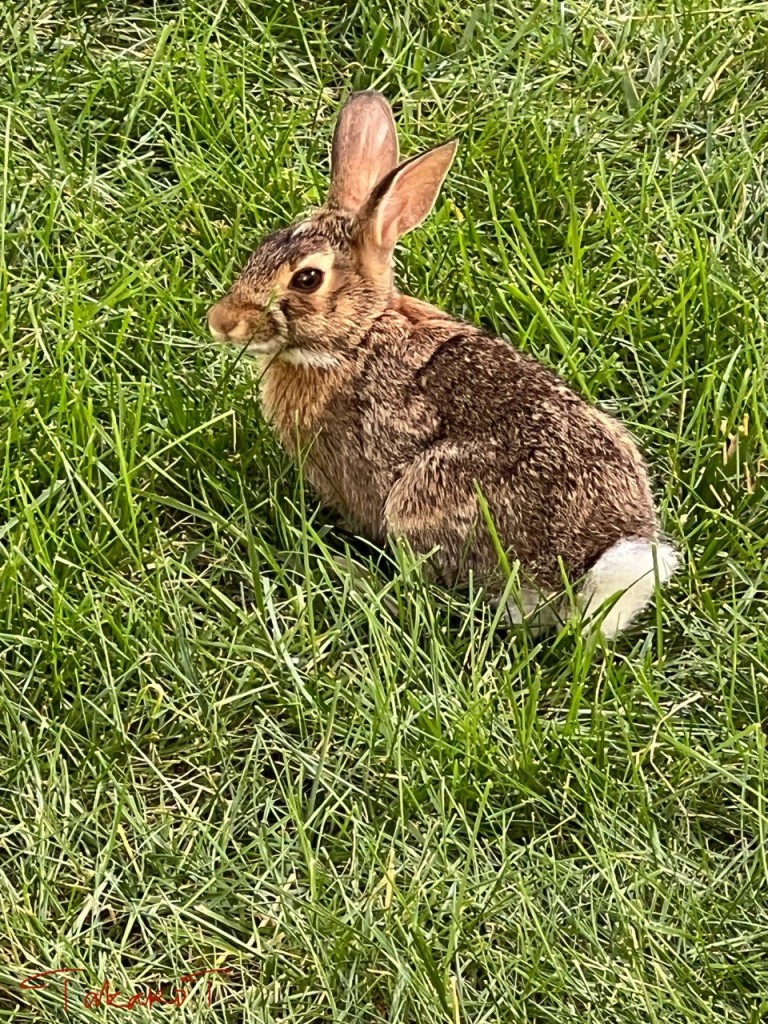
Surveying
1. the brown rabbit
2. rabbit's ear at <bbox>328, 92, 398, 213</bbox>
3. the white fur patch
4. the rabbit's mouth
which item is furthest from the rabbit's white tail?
rabbit's ear at <bbox>328, 92, 398, 213</bbox>

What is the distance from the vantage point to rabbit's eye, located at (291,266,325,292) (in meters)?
4.29

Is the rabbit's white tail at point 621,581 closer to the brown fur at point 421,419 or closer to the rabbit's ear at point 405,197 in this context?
the brown fur at point 421,419

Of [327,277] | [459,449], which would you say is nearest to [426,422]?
[459,449]

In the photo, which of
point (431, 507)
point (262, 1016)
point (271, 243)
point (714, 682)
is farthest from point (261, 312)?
point (262, 1016)

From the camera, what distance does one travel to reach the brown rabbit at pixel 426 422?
410 cm

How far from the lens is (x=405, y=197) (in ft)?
14.3

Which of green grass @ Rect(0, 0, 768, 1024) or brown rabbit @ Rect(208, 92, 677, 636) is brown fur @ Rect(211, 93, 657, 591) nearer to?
brown rabbit @ Rect(208, 92, 677, 636)

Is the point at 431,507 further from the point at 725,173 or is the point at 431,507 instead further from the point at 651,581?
the point at 725,173

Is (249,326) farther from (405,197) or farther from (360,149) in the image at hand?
(360,149)
